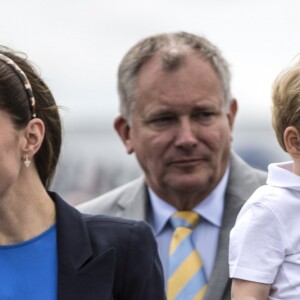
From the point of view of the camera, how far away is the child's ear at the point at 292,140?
3.51 m

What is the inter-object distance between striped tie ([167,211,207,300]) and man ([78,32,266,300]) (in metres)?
0.03

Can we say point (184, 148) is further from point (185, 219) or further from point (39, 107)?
point (39, 107)

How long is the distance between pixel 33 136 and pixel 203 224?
1.37 meters

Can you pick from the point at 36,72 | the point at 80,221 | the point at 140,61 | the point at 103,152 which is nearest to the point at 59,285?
the point at 80,221

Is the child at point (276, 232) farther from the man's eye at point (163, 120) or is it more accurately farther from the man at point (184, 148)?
the man's eye at point (163, 120)

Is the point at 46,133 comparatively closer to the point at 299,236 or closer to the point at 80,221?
the point at 80,221

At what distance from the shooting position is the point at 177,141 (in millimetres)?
4945

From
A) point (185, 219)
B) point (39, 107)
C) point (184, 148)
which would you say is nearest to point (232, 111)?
point (184, 148)

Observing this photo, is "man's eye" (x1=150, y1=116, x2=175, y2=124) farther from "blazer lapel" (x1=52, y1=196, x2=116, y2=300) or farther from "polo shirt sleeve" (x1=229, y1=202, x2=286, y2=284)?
"polo shirt sleeve" (x1=229, y1=202, x2=286, y2=284)

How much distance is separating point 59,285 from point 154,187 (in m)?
1.48

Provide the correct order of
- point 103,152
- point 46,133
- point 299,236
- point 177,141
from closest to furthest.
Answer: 1. point 299,236
2. point 46,133
3. point 177,141
4. point 103,152

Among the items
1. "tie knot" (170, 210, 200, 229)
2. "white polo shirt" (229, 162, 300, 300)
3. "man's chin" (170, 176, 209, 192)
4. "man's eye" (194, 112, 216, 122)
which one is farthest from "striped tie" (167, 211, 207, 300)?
"white polo shirt" (229, 162, 300, 300)

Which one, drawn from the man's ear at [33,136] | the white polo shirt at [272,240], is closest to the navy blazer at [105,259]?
the man's ear at [33,136]

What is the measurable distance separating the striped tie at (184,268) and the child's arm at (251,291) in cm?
113
